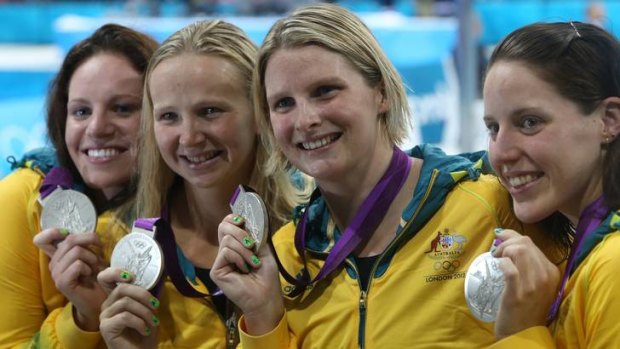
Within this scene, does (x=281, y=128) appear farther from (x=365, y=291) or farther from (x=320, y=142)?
(x=365, y=291)

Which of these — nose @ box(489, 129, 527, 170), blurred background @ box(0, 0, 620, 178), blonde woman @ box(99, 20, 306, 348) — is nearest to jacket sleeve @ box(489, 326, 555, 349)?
nose @ box(489, 129, 527, 170)

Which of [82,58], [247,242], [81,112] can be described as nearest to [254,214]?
[247,242]

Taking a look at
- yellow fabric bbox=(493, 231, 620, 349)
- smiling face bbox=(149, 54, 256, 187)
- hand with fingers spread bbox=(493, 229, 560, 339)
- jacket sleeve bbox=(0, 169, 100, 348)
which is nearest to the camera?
yellow fabric bbox=(493, 231, 620, 349)

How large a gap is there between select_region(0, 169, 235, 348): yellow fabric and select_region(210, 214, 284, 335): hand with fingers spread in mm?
372

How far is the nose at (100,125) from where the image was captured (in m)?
2.90

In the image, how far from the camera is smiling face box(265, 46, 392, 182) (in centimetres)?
233

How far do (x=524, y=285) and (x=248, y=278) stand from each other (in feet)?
2.41

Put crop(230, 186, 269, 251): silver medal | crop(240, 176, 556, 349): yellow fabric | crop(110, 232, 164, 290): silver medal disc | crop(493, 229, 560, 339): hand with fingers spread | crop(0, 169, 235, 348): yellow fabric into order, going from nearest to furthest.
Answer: crop(493, 229, 560, 339): hand with fingers spread < crop(240, 176, 556, 349): yellow fabric < crop(230, 186, 269, 251): silver medal < crop(110, 232, 164, 290): silver medal disc < crop(0, 169, 235, 348): yellow fabric

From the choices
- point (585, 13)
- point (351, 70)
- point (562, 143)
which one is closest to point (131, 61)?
point (351, 70)

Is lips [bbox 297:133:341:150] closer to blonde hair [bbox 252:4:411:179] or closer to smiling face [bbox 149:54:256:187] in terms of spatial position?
blonde hair [bbox 252:4:411:179]

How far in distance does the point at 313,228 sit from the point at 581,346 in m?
0.82

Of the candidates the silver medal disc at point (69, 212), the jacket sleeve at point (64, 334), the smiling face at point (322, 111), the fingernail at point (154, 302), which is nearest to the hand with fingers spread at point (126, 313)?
the fingernail at point (154, 302)

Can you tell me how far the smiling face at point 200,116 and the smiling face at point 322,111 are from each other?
0.30m

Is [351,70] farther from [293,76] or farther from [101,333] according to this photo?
[101,333]
